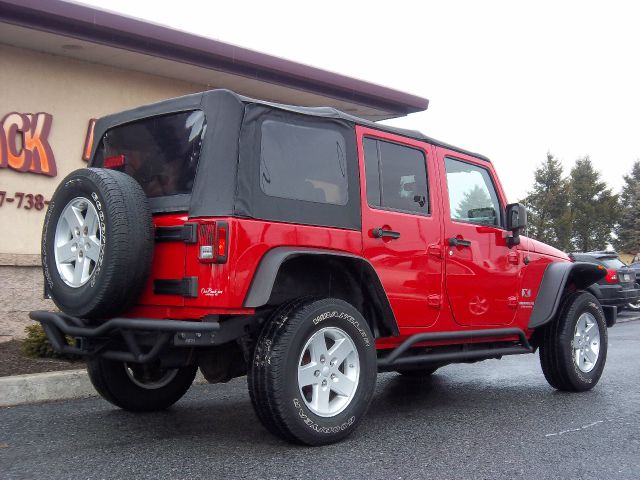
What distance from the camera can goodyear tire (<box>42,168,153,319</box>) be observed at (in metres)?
3.92

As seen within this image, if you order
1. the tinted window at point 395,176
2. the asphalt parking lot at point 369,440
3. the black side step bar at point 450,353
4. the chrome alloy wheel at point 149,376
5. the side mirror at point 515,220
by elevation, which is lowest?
the asphalt parking lot at point 369,440

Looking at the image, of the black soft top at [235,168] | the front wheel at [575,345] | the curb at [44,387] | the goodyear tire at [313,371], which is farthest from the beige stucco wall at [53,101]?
the front wheel at [575,345]

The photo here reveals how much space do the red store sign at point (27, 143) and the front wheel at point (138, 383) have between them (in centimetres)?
453

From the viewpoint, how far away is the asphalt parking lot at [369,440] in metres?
3.72

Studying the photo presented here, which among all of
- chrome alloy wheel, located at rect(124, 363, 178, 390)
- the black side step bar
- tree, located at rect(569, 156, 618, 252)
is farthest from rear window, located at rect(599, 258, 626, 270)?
tree, located at rect(569, 156, 618, 252)

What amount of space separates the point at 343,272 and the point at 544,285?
2.38m

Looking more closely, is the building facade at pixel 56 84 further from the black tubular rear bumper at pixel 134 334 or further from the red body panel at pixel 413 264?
the red body panel at pixel 413 264

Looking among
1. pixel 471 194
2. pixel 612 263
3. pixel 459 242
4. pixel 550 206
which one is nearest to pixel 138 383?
pixel 459 242

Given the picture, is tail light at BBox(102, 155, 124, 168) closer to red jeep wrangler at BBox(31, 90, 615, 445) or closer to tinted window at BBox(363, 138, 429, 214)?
red jeep wrangler at BBox(31, 90, 615, 445)

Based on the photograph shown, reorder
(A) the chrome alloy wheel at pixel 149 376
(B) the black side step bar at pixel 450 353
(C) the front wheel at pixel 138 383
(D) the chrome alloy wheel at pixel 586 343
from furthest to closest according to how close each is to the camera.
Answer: (D) the chrome alloy wheel at pixel 586 343 → (A) the chrome alloy wheel at pixel 149 376 → (C) the front wheel at pixel 138 383 → (B) the black side step bar at pixel 450 353

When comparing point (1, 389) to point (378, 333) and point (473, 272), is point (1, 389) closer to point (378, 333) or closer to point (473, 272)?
point (378, 333)

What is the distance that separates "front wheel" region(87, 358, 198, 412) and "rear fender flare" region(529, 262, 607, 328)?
2935mm

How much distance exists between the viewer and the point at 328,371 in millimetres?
4262

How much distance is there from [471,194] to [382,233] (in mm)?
1410
